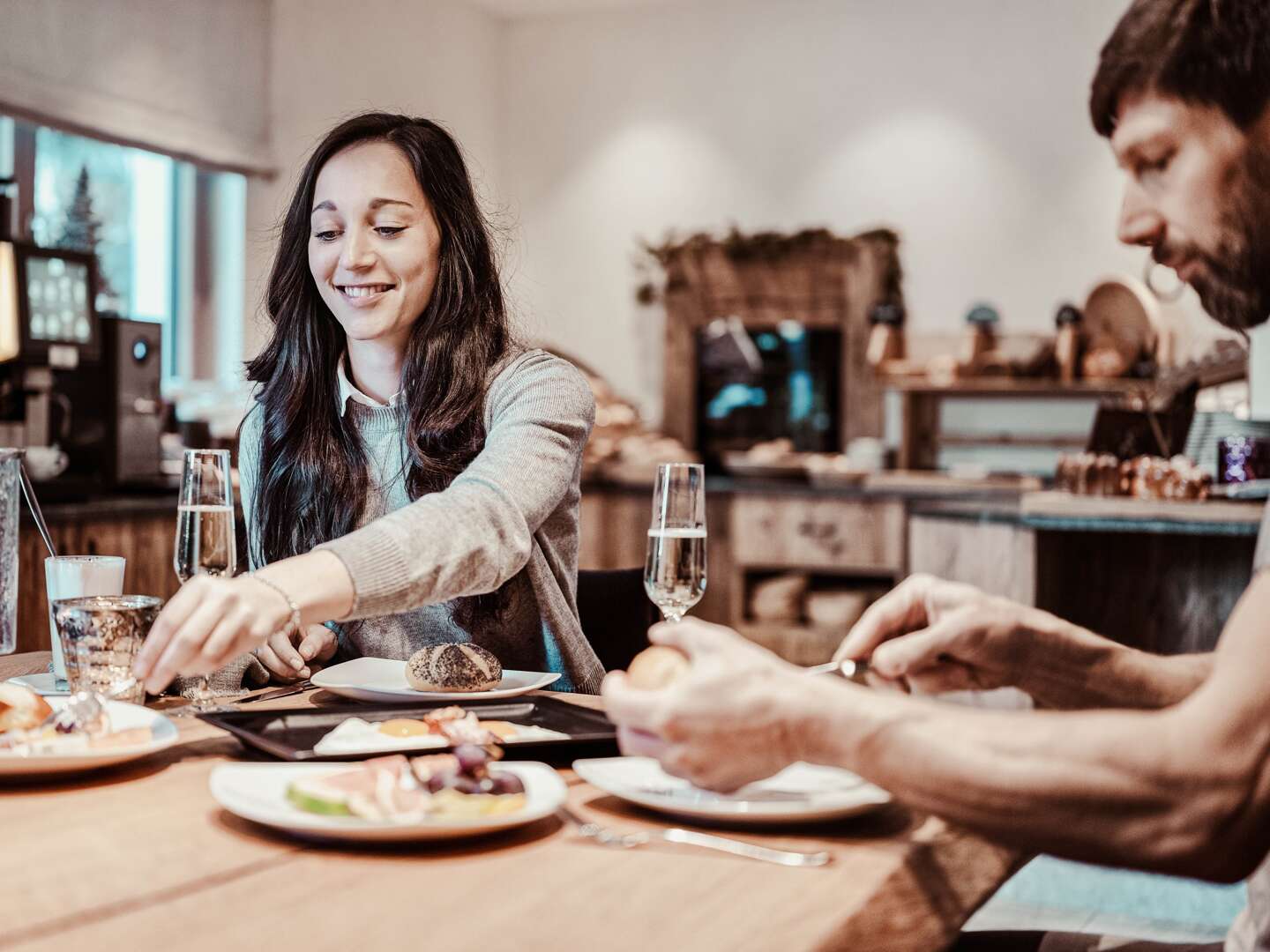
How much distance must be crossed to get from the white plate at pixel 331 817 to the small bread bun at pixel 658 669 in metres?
0.10

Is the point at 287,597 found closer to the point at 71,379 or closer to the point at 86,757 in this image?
the point at 86,757

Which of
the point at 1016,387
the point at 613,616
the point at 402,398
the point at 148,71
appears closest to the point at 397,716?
the point at 402,398

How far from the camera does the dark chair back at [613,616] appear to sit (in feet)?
7.09

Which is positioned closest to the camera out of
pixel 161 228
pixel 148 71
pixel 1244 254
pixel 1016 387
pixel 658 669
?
pixel 1244 254

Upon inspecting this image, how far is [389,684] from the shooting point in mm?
1547

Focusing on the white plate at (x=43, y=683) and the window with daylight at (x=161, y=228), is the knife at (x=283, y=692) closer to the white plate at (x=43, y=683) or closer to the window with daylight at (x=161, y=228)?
the white plate at (x=43, y=683)

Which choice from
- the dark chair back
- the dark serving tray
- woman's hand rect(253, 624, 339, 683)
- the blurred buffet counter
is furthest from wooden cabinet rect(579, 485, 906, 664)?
the dark serving tray

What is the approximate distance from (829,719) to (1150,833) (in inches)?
8.2

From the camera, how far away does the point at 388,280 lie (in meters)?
1.94

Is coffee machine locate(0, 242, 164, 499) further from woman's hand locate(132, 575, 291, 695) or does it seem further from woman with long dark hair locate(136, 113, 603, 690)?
woman's hand locate(132, 575, 291, 695)

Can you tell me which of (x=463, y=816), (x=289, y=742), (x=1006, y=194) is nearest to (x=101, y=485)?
(x=289, y=742)

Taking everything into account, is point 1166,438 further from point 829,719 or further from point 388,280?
point 829,719

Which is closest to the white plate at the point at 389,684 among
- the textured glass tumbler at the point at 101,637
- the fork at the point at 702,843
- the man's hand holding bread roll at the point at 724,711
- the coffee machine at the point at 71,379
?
the textured glass tumbler at the point at 101,637

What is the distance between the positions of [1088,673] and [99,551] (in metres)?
3.22
